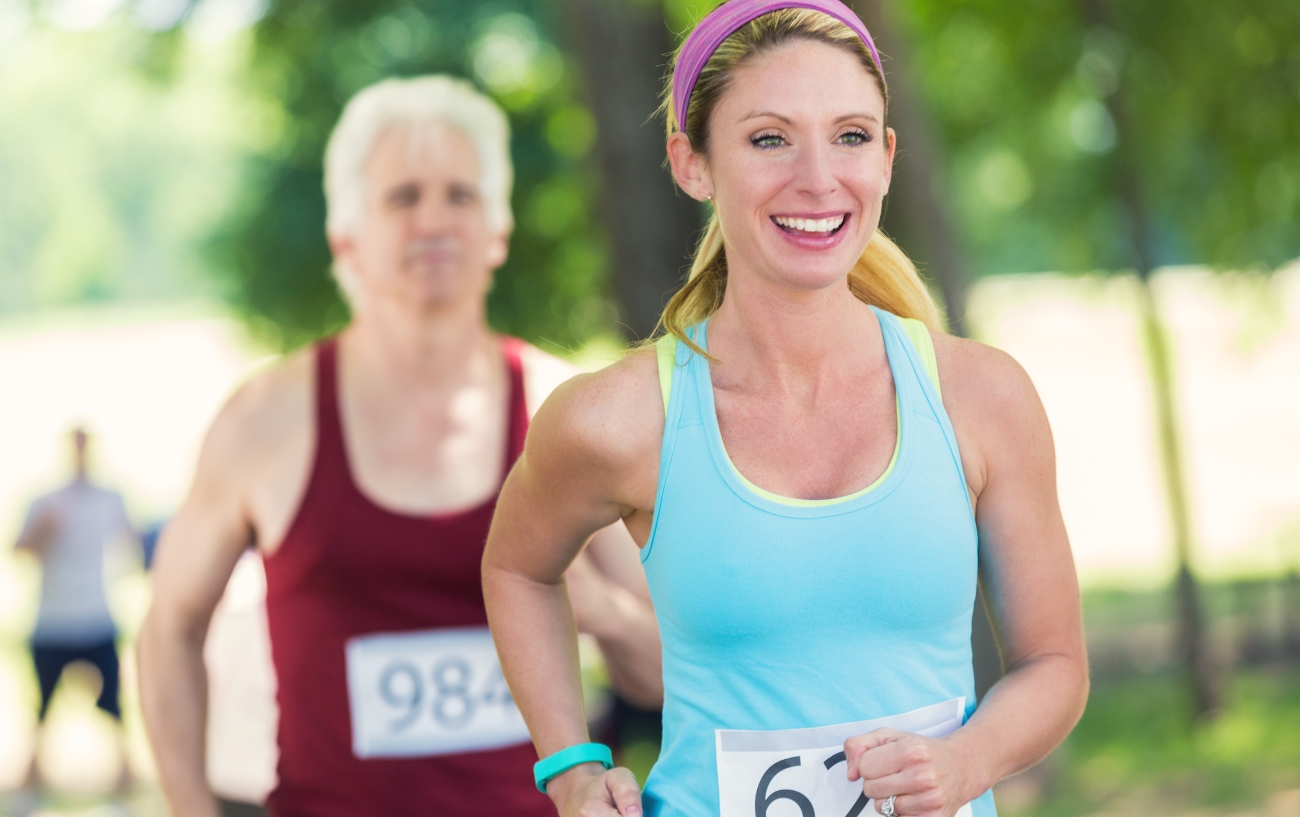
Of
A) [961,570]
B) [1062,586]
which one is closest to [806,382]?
[961,570]

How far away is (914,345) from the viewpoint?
1675 mm

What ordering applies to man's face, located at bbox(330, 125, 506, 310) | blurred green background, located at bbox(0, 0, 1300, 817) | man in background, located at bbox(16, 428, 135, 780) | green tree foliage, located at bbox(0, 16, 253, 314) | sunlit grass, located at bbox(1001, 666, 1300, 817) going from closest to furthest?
man's face, located at bbox(330, 125, 506, 310)
blurred green background, located at bbox(0, 0, 1300, 817)
sunlit grass, located at bbox(1001, 666, 1300, 817)
man in background, located at bbox(16, 428, 135, 780)
green tree foliage, located at bbox(0, 16, 253, 314)

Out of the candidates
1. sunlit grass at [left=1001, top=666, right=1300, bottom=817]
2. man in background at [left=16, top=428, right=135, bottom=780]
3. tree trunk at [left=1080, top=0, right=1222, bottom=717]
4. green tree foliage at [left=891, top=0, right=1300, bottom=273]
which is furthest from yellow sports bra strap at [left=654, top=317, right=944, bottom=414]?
tree trunk at [left=1080, top=0, right=1222, bottom=717]

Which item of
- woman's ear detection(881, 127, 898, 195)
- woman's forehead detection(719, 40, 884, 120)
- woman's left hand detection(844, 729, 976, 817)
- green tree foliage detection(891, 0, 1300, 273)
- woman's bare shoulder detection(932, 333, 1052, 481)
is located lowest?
woman's left hand detection(844, 729, 976, 817)

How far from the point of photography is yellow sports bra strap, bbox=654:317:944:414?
1632mm

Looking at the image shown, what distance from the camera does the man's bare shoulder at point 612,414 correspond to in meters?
1.61

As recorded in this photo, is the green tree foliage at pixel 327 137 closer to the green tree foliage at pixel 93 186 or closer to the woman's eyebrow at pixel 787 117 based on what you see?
the woman's eyebrow at pixel 787 117

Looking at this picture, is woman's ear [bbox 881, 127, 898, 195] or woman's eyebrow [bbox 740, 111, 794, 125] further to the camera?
woman's ear [bbox 881, 127, 898, 195]

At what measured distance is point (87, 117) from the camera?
147 ft

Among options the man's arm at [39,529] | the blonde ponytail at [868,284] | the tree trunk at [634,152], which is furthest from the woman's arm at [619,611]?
the man's arm at [39,529]

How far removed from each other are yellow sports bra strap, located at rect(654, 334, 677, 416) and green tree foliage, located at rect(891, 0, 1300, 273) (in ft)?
17.9

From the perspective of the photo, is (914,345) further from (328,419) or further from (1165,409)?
(1165,409)

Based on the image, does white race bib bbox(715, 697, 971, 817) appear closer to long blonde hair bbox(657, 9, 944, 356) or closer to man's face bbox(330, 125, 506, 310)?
long blonde hair bbox(657, 9, 944, 356)

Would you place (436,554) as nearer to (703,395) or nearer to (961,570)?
(703,395)
